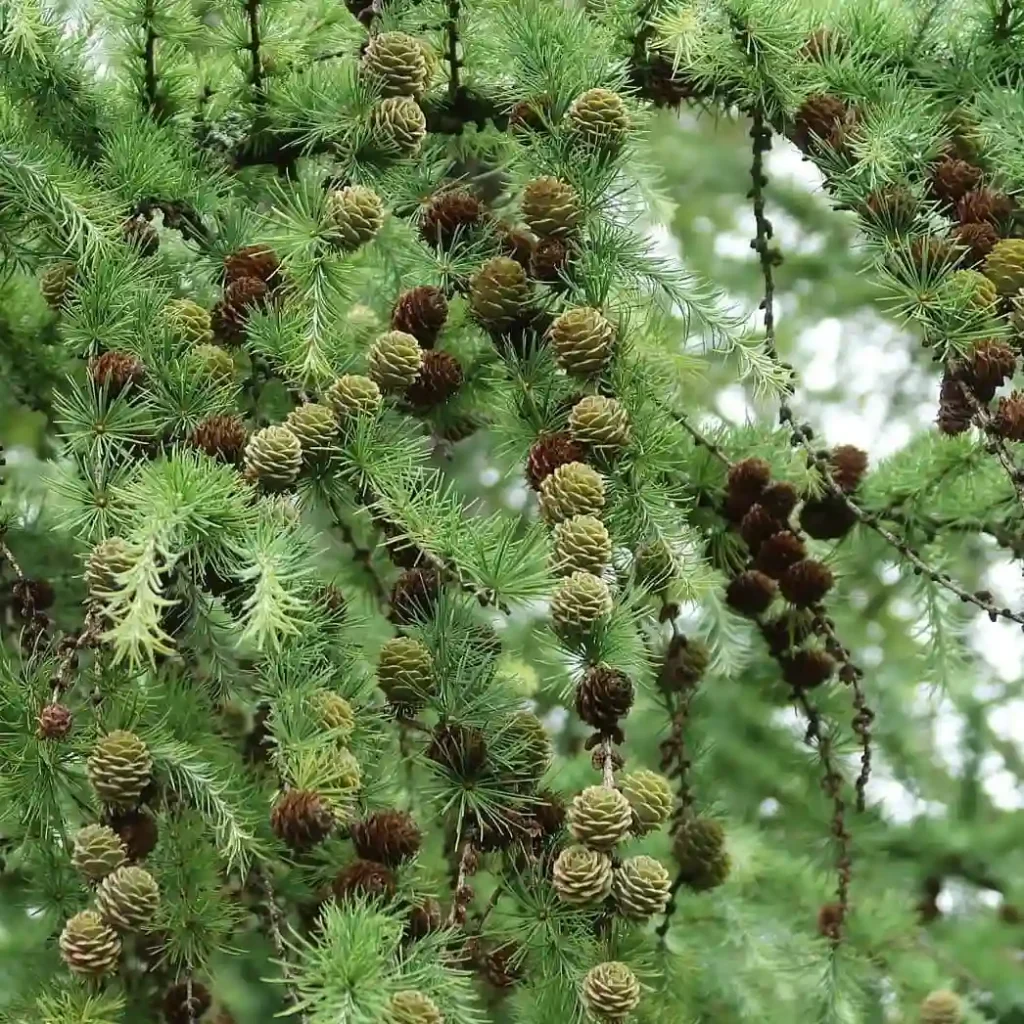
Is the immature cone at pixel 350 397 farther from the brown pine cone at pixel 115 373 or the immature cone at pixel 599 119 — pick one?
the immature cone at pixel 599 119

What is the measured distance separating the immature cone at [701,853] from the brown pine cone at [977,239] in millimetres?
416

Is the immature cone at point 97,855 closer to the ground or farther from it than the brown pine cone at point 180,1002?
farther from it

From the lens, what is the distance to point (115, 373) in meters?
0.76

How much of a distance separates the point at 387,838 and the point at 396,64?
46cm

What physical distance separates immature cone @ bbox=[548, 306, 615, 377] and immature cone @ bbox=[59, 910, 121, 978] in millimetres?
378

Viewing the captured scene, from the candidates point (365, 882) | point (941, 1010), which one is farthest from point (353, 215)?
point (941, 1010)

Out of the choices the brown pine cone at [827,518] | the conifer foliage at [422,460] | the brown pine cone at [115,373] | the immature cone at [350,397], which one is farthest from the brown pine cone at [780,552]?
the brown pine cone at [115,373]

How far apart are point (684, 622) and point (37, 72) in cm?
74

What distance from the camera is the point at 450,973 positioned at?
2.05 feet

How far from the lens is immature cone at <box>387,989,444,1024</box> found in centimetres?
57

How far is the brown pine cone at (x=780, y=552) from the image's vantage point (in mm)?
978

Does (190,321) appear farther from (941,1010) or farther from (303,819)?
(941,1010)

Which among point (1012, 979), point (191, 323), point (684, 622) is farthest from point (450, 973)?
point (1012, 979)

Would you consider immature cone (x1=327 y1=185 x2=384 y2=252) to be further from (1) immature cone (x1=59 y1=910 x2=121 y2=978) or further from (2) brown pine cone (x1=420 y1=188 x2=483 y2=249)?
(1) immature cone (x1=59 y1=910 x2=121 y2=978)
